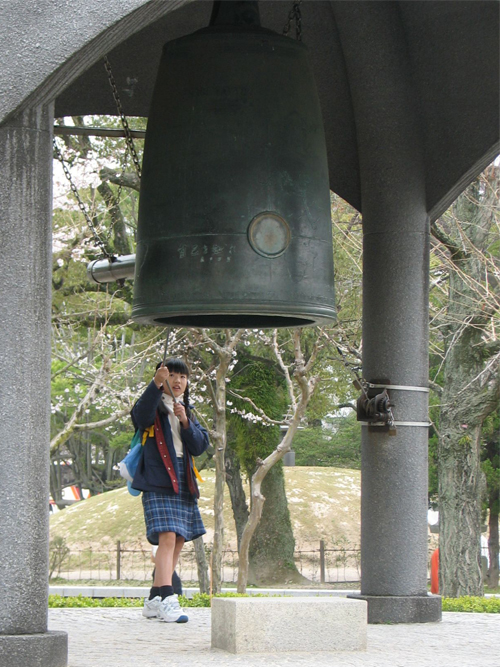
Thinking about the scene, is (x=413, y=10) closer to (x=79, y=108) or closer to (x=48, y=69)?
(x=79, y=108)

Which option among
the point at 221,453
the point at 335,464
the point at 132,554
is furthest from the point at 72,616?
the point at 335,464

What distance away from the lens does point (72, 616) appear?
24.1ft

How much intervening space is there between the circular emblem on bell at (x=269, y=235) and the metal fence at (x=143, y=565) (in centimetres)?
2102

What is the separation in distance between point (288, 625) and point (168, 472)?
1.46m

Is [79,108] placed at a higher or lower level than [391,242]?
higher

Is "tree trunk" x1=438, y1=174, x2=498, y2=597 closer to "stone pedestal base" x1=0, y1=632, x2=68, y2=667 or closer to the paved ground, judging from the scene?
the paved ground

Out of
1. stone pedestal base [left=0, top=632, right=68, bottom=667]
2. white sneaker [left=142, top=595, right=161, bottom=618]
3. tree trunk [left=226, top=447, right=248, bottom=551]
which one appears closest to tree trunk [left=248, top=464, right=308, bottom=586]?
tree trunk [left=226, top=447, right=248, bottom=551]

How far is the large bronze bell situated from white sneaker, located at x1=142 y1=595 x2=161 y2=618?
227 cm

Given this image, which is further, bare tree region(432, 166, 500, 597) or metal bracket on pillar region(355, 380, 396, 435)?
bare tree region(432, 166, 500, 597)

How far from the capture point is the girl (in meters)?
6.44

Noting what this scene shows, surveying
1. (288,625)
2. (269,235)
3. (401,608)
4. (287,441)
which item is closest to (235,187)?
(269,235)

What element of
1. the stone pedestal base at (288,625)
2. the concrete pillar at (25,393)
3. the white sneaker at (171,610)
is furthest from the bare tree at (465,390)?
the concrete pillar at (25,393)

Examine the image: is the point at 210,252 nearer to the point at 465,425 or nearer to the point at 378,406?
the point at 378,406

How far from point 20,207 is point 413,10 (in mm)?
3877
